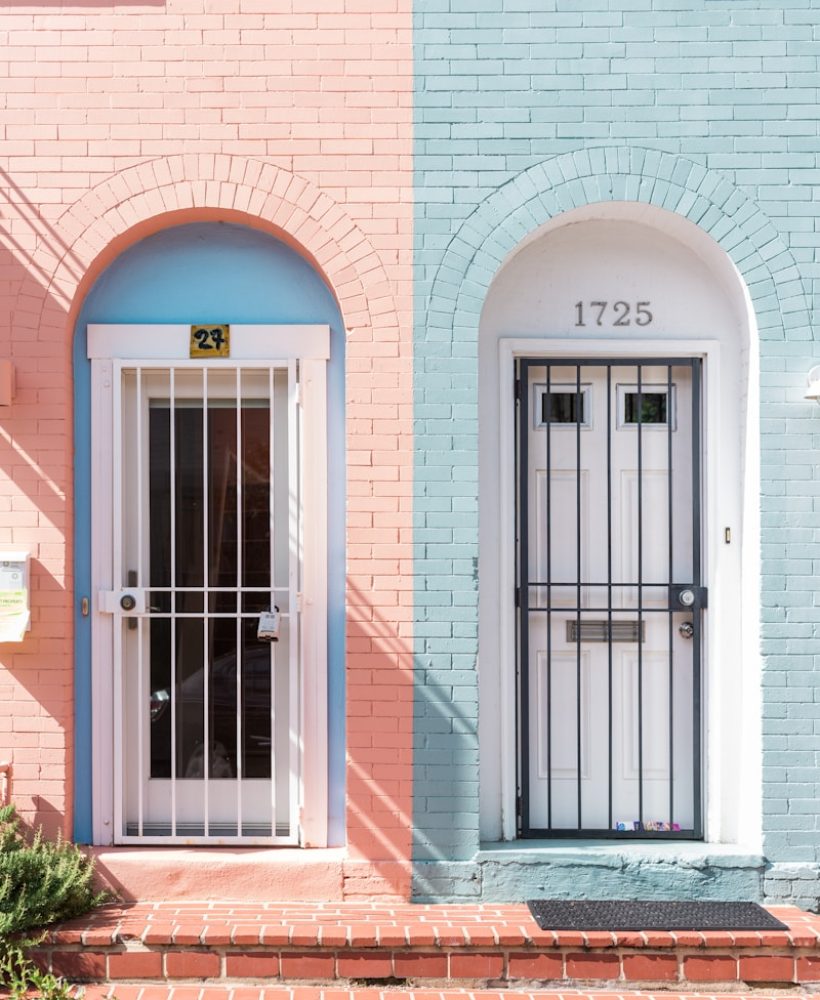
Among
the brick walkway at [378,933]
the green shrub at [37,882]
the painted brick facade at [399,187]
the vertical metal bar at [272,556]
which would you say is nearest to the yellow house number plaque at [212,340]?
the vertical metal bar at [272,556]

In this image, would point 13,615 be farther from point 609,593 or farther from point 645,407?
point 645,407

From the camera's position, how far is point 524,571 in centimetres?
521

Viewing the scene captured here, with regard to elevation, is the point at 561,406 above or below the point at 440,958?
above

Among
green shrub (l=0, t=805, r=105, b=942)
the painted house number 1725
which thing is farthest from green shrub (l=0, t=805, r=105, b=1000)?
the painted house number 1725

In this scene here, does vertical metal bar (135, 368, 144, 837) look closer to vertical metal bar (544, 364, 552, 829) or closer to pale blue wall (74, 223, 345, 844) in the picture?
pale blue wall (74, 223, 345, 844)

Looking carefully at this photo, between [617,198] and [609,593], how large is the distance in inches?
75.4

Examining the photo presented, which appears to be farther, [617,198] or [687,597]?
[687,597]

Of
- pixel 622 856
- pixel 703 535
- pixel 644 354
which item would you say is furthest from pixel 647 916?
pixel 644 354

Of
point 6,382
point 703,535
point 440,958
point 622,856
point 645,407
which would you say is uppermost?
point 6,382

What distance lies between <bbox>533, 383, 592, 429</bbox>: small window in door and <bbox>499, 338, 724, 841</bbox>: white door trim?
6.2 inches

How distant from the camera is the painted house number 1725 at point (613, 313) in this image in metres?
5.22

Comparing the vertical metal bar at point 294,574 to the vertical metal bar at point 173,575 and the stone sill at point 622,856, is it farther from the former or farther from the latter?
the stone sill at point 622,856

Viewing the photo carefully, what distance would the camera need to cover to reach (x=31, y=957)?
4383 mm

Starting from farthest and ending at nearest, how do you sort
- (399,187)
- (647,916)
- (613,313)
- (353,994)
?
(613,313)
(399,187)
(647,916)
(353,994)
